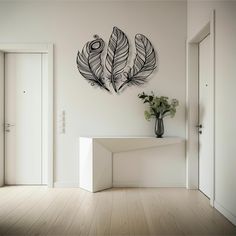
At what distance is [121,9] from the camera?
4.03 metres

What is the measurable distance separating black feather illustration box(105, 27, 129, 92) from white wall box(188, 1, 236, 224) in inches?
51.3

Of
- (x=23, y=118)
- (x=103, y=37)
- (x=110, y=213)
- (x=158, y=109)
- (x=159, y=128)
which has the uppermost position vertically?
(x=103, y=37)

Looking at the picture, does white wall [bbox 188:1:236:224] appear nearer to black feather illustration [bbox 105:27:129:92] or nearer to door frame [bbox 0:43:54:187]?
black feather illustration [bbox 105:27:129:92]

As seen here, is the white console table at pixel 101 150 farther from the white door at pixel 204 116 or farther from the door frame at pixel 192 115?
the white door at pixel 204 116

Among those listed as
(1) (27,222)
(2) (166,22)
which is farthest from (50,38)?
(1) (27,222)

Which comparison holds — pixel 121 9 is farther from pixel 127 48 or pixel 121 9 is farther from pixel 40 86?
pixel 40 86

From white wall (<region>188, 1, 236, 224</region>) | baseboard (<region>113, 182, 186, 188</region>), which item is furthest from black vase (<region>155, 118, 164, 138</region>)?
white wall (<region>188, 1, 236, 224</region>)

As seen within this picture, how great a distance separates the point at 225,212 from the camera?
2859mm

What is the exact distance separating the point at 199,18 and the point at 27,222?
321cm

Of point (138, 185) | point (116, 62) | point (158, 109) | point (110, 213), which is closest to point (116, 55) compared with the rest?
point (116, 62)

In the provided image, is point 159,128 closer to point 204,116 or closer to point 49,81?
point 204,116

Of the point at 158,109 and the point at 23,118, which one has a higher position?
the point at 158,109

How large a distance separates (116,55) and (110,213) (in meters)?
2.28

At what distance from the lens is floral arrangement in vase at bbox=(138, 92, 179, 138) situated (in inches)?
151
